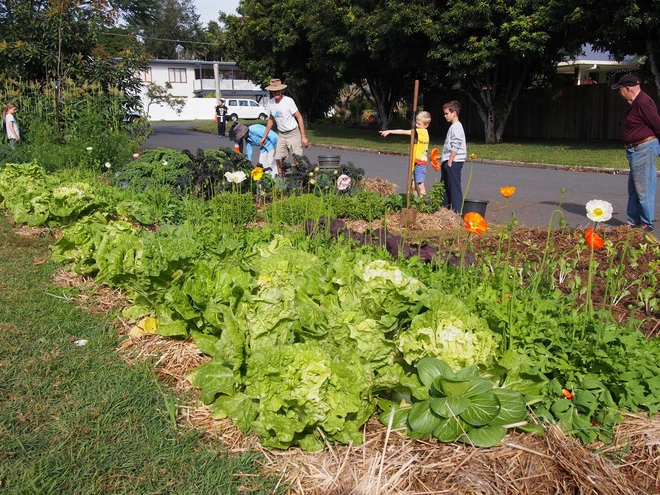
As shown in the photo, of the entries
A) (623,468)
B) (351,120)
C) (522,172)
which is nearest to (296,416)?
(623,468)

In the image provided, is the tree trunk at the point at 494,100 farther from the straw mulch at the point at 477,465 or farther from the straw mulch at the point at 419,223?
→ the straw mulch at the point at 477,465

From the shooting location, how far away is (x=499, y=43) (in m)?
20.2

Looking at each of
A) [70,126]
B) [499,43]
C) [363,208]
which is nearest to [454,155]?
[363,208]

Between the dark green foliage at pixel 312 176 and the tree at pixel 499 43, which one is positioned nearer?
the dark green foliage at pixel 312 176

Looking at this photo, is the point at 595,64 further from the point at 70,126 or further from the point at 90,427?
the point at 90,427

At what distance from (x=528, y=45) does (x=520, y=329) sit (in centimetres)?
1806

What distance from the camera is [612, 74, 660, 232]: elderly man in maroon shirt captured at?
277 inches

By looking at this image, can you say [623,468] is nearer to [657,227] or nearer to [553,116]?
[657,227]

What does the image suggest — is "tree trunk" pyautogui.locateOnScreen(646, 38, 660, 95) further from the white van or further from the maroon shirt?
the white van

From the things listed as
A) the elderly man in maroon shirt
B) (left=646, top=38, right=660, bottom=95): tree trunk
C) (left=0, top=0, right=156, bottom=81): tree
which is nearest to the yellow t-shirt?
the elderly man in maroon shirt

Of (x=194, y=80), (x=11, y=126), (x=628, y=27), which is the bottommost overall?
(x=11, y=126)

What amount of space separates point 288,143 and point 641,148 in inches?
194

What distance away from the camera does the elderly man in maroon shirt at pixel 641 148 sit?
7.04 meters

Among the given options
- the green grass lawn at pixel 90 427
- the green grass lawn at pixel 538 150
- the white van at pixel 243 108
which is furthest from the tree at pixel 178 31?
the green grass lawn at pixel 90 427
